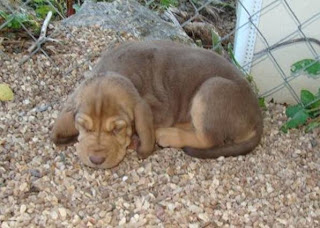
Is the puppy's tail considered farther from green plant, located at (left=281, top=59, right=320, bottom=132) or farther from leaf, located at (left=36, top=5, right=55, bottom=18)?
leaf, located at (left=36, top=5, right=55, bottom=18)

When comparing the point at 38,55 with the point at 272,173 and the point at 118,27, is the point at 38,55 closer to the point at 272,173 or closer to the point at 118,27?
the point at 118,27

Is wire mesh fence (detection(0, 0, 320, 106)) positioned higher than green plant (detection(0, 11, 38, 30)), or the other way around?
green plant (detection(0, 11, 38, 30))

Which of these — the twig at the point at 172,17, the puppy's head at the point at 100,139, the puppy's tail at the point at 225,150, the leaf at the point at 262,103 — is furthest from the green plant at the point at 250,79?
the puppy's head at the point at 100,139

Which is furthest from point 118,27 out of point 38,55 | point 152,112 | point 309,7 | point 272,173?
point 272,173

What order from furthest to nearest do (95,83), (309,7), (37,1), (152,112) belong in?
(37,1), (309,7), (152,112), (95,83)

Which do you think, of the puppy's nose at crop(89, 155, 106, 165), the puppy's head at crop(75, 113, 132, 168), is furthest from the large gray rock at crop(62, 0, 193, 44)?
the puppy's nose at crop(89, 155, 106, 165)
